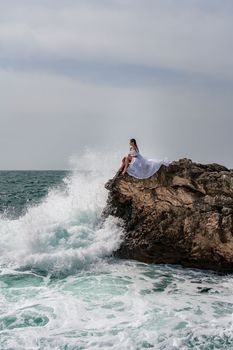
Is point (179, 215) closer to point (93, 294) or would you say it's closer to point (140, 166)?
point (140, 166)

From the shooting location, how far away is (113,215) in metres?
11.2

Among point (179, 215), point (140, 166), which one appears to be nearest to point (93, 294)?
point (179, 215)

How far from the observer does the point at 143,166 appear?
1077cm

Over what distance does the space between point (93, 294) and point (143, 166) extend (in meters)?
3.97

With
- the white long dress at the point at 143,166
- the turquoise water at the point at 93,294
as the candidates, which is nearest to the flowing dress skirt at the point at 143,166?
the white long dress at the point at 143,166

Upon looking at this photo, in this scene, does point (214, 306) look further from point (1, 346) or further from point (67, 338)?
point (1, 346)

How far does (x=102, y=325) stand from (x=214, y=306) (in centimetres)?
215

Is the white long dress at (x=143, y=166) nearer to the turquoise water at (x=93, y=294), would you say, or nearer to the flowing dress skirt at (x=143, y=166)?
the flowing dress skirt at (x=143, y=166)

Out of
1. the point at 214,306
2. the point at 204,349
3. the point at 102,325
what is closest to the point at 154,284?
the point at 214,306

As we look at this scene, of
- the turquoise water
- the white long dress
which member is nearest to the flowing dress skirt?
the white long dress

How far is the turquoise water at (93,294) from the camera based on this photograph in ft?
19.8

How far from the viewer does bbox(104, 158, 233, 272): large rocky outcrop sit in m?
9.70

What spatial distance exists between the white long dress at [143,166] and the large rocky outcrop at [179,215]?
5.1 inches

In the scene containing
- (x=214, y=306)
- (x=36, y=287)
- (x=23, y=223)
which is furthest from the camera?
(x=23, y=223)
